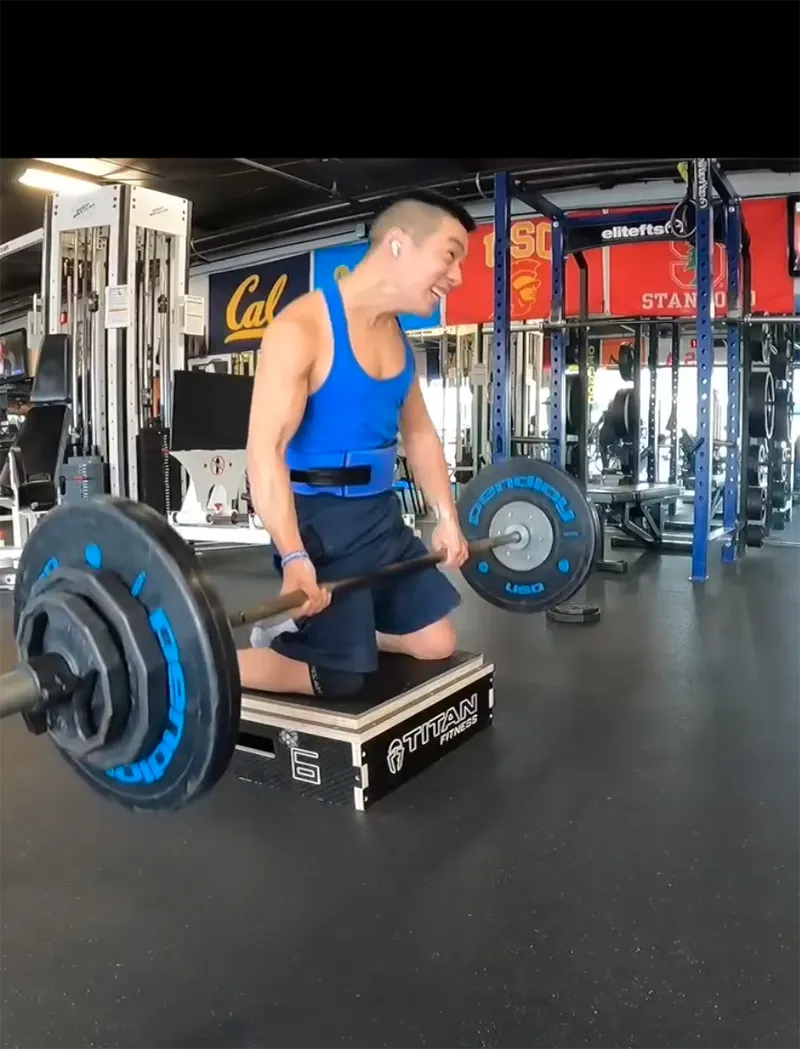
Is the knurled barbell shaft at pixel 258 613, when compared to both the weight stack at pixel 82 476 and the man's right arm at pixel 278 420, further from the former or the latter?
the weight stack at pixel 82 476

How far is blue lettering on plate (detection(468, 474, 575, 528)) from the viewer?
1.96 m

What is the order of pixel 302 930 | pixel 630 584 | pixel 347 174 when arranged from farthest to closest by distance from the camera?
pixel 347 174, pixel 630 584, pixel 302 930

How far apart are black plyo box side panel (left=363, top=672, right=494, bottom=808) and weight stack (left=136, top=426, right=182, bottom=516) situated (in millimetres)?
2752

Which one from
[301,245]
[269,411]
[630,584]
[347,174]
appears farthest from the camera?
[301,245]

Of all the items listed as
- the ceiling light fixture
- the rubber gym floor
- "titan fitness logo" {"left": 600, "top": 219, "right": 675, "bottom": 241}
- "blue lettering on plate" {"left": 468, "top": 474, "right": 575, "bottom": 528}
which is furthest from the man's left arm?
the ceiling light fixture

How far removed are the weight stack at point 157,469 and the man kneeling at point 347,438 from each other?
2.74m

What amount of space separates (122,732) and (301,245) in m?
6.98

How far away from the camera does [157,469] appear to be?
430 cm

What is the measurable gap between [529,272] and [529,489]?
163 inches

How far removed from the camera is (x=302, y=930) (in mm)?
1135

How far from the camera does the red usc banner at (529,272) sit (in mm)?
5688
